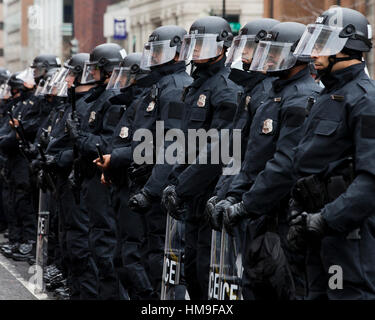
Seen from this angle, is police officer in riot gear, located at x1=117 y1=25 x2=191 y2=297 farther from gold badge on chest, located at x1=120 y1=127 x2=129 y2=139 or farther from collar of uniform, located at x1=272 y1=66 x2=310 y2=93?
collar of uniform, located at x1=272 y1=66 x2=310 y2=93

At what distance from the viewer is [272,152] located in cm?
634

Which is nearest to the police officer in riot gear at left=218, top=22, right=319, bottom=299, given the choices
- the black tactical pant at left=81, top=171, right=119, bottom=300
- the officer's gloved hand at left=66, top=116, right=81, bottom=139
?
the black tactical pant at left=81, top=171, right=119, bottom=300

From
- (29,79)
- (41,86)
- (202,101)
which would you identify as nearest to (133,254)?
(202,101)

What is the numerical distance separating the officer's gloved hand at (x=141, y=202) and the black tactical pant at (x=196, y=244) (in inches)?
16.5

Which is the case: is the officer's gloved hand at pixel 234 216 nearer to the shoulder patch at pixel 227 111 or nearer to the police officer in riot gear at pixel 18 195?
the shoulder patch at pixel 227 111

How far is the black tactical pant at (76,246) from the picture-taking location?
9249mm

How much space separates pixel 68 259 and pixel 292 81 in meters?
3.95

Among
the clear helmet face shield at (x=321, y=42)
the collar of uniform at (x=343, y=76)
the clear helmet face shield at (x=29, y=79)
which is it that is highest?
the clear helmet face shield at (x=321, y=42)

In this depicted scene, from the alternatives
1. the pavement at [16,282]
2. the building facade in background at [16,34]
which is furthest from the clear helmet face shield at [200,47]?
the building facade in background at [16,34]

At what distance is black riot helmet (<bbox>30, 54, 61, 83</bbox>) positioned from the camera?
43.5 feet

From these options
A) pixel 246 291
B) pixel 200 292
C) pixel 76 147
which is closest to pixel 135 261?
pixel 200 292

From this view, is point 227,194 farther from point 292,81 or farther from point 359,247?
point 359,247

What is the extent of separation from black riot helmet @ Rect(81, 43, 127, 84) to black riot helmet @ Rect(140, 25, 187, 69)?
1169 mm

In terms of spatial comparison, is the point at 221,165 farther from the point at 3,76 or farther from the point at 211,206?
the point at 3,76
